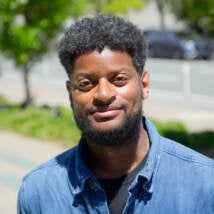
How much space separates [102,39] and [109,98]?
0.65ft

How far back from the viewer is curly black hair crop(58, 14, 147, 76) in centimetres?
188

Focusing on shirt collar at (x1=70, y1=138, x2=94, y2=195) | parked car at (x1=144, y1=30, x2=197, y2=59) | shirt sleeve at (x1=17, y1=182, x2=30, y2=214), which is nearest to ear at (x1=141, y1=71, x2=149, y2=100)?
shirt collar at (x1=70, y1=138, x2=94, y2=195)

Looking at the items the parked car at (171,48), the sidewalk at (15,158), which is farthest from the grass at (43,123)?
the parked car at (171,48)

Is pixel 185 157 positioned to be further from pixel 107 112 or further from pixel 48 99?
pixel 48 99

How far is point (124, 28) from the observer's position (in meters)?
1.92

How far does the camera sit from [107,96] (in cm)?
186

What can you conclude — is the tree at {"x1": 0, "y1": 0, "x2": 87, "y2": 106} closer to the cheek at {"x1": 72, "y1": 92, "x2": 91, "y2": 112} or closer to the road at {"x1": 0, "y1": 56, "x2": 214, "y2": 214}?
the road at {"x1": 0, "y1": 56, "x2": 214, "y2": 214}

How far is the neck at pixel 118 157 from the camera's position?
192cm

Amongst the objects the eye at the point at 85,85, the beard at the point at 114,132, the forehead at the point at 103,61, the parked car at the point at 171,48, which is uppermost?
the forehead at the point at 103,61

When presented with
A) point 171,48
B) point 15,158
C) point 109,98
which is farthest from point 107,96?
point 171,48

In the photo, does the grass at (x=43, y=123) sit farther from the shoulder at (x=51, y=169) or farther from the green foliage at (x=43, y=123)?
the shoulder at (x=51, y=169)

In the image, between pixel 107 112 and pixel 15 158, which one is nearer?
pixel 107 112

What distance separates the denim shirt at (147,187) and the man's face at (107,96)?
131mm

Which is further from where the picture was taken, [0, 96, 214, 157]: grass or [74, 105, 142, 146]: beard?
[0, 96, 214, 157]: grass
